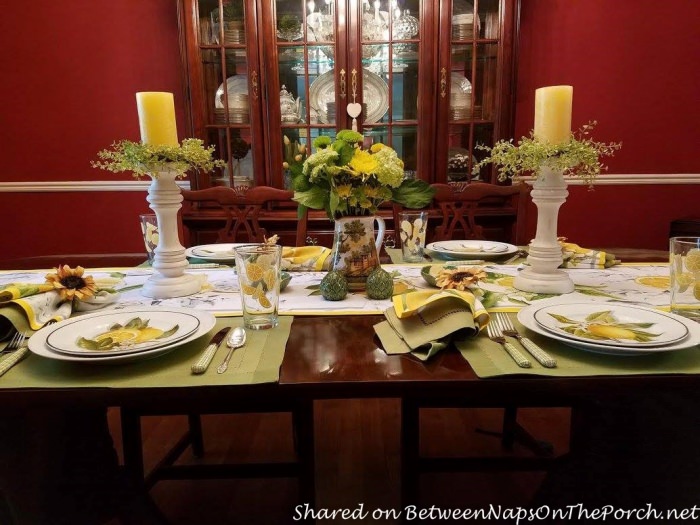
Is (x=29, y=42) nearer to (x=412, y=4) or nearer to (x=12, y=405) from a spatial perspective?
(x=412, y=4)

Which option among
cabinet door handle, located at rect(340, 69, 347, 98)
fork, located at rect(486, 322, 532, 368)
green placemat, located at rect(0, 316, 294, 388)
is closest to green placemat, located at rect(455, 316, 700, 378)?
fork, located at rect(486, 322, 532, 368)

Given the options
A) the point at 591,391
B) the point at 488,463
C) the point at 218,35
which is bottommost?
the point at 488,463

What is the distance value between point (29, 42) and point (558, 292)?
314 cm

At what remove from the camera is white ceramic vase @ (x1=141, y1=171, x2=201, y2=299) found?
1.08m

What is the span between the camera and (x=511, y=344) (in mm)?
749

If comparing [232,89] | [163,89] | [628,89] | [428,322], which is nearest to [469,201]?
[428,322]

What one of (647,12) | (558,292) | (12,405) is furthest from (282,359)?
(647,12)

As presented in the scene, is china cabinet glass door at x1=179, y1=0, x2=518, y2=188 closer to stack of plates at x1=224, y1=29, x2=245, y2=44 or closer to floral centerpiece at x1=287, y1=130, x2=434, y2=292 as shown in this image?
stack of plates at x1=224, y1=29, x2=245, y2=44

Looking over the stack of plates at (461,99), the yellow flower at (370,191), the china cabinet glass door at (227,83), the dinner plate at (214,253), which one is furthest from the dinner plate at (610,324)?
the china cabinet glass door at (227,83)

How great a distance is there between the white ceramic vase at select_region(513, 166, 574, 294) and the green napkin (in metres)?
0.32

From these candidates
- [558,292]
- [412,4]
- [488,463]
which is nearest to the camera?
[558,292]

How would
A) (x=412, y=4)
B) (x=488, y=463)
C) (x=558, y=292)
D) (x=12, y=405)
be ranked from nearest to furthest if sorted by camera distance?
(x=12, y=405), (x=558, y=292), (x=488, y=463), (x=412, y=4)

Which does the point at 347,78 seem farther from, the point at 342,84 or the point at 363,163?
the point at 363,163

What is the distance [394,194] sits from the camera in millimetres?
1091
